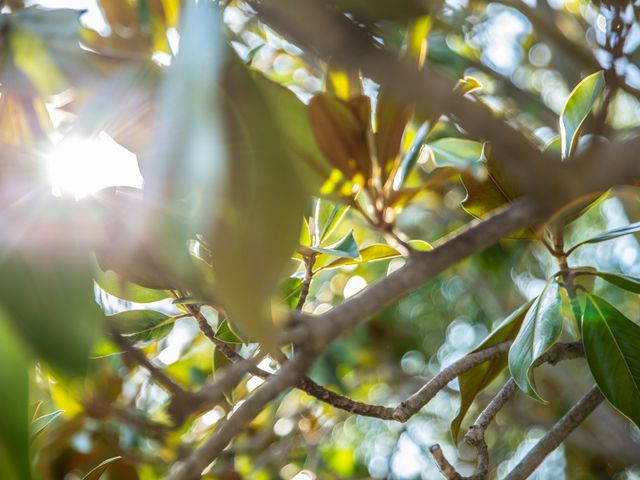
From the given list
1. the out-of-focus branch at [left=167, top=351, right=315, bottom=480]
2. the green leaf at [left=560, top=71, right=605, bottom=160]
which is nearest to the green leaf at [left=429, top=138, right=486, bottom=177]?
the green leaf at [left=560, top=71, right=605, bottom=160]

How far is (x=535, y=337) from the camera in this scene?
735 millimetres

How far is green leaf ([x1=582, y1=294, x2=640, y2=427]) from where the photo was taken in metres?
0.76

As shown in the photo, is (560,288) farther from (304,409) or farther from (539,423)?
(539,423)

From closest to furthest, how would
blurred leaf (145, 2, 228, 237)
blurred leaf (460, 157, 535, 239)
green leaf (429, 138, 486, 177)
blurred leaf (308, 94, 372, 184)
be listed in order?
blurred leaf (145, 2, 228, 237)
blurred leaf (308, 94, 372, 184)
blurred leaf (460, 157, 535, 239)
green leaf (429, 138, 486, 177)

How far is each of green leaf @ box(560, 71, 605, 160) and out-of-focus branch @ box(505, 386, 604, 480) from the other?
1.00 feet

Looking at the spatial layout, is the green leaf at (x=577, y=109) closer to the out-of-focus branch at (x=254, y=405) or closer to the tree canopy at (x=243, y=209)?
the tree canopy at (x=243, y=209)

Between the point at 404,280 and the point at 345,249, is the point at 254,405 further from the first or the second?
the point at 345,249

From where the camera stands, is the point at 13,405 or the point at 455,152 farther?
the point at 455,152

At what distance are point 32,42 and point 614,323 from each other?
0.73 meters

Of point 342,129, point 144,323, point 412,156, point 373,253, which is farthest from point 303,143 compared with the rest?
point 144,323

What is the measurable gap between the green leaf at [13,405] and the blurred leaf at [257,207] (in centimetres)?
14

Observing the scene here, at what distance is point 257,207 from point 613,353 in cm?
59

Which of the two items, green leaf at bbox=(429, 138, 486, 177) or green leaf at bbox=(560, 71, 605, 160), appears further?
green leaf at bbox=(429, 138, 486, 177)

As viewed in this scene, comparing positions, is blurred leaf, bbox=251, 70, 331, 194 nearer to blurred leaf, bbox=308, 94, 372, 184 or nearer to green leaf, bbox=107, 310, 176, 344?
blurred leaf, bbox=308, 94, 372, 184
